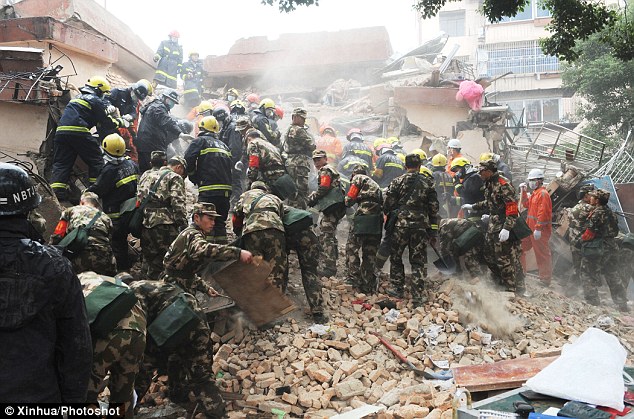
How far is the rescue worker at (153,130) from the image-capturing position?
8883mm

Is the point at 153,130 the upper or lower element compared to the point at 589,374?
upper

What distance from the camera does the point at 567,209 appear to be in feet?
36.0

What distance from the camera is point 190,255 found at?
5.12m

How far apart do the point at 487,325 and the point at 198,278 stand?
3509mm

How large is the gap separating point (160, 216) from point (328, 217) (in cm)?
251

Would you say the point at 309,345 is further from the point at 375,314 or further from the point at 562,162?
the point at 562,162

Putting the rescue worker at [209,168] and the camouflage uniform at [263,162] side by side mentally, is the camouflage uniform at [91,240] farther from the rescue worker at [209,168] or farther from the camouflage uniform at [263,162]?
the camouflage uniform at [263,162]

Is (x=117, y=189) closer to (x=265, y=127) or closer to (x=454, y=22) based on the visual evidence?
(x=265, y=127)

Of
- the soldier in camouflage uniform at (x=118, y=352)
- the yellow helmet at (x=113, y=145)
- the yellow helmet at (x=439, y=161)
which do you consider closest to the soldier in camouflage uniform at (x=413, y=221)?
the yellow helmet at (x=439, y=161)

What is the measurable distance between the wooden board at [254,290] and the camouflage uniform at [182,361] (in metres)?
0.83

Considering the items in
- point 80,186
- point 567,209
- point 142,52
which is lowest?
point 567,209

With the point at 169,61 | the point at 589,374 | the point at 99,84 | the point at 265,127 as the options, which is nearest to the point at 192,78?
the point at 169,61

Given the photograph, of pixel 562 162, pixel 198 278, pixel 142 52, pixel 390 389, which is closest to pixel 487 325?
pixel 390 389

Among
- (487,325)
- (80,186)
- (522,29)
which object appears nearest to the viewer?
(487,325)
